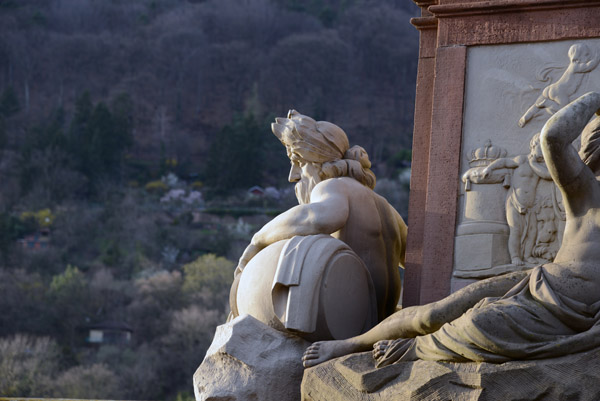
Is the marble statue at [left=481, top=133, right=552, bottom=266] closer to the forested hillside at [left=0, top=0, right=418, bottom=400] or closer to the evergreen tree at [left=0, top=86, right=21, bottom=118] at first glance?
the forested hillside at [left=0, top=0, right=418, bottom=400]

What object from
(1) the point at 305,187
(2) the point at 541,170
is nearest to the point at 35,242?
(1) the point at 305,187

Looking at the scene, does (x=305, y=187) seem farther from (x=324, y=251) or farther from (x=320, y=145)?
(x=324, y=251)

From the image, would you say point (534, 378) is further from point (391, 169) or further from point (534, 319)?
point (391, 169)

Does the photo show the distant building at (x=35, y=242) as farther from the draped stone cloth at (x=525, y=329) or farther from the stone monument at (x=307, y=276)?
the draped stone cloth at (x=525, y=329)

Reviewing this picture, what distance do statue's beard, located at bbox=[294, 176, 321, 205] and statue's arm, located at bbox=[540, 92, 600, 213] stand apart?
1.99m

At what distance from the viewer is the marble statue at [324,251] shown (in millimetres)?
5895

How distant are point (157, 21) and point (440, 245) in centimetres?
7721

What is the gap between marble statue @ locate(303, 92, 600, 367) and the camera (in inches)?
196

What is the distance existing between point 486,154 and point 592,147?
0.85m

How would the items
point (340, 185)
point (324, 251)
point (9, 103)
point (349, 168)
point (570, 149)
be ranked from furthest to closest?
1. point (9, 103)
2. point (349, 168)
3. point (340, 185)
4. point (324, 251)
5. point (570, 149)

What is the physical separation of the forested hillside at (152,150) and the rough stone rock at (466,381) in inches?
1727

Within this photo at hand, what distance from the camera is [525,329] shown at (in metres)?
4.98

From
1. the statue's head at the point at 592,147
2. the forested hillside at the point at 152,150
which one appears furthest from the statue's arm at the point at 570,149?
the forested hillside at the point at 152,150

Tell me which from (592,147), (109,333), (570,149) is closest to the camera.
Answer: (570,149)
